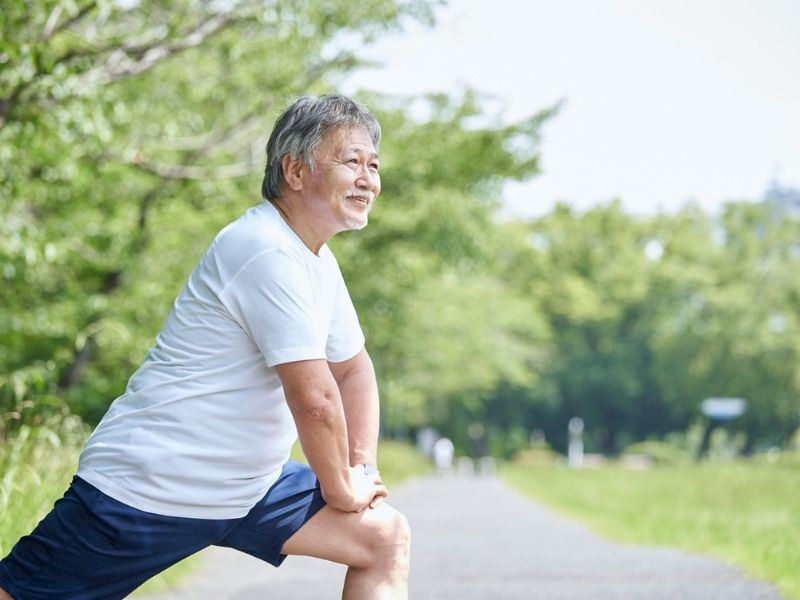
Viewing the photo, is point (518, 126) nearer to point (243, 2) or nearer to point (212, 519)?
point (243, 2)

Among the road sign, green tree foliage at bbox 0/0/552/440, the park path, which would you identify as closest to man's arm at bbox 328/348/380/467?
green tree foliage at bbox 0/0/552/440

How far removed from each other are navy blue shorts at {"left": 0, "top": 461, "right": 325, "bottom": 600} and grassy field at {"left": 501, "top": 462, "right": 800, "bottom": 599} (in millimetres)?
4343

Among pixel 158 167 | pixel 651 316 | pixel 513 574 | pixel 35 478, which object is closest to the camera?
pixel 35 478

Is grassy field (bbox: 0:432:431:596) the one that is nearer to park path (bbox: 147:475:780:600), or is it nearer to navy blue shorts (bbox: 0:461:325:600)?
park path (bbox: 147:475:780:600)

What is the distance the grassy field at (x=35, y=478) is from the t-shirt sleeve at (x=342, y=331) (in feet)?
7.69

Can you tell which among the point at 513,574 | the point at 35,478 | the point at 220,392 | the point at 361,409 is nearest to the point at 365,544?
the point at 361,409

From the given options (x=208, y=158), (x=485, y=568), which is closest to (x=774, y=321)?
(x=208, y=158)

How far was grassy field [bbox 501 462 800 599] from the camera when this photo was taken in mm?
8657

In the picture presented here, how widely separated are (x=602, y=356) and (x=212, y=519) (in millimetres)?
72207

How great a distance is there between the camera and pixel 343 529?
2.91 m

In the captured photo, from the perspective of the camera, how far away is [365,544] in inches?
114

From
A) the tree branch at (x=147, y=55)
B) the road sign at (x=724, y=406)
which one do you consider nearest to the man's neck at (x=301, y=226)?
the tree branch at (x=147, y=55)

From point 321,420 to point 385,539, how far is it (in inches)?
14.6

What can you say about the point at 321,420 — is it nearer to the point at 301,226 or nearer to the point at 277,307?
the point at 277,307
